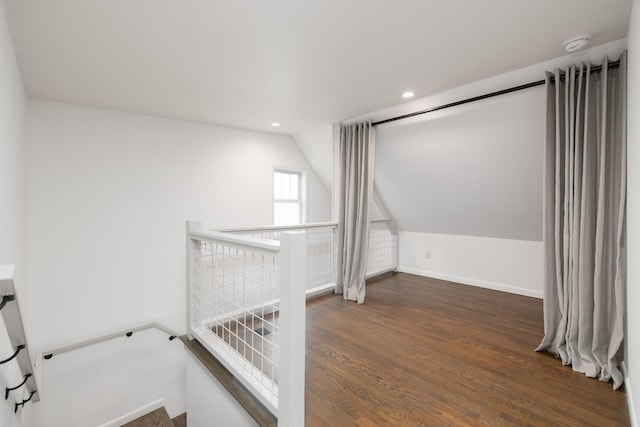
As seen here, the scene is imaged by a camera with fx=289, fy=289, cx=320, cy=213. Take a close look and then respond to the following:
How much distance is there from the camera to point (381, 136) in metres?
3.53

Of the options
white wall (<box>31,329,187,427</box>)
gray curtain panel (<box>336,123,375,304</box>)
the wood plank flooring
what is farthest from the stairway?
gray curtain panel (<box>336,123,375,304</box>)

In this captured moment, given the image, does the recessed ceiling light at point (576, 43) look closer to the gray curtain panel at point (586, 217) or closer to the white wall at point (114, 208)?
the gray curtain panel at point (586, 217)

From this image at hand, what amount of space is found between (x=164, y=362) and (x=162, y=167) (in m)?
2.29

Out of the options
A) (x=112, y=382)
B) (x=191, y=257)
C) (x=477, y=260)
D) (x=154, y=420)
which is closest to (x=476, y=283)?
(x=477, y=260)

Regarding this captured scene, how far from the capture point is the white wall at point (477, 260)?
351cm

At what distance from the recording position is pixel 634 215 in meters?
1.40

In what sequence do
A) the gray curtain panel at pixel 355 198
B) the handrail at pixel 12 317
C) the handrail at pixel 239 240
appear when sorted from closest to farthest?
1. the handrail at pixel 12 317
2. the handrail at pixel 239 240
3. the gray curtain panel at pixel 355 198

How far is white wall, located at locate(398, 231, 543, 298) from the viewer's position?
3508 millimetres

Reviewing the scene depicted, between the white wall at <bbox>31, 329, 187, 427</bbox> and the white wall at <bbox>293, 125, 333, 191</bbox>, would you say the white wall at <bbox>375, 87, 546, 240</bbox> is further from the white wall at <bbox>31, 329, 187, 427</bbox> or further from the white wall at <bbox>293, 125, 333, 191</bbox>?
the white wall at <bbox>31, 329, 187, 427</bbox>

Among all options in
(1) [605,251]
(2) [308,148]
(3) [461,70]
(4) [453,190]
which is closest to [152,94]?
(2) [308,148]

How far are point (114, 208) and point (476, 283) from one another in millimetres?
4507

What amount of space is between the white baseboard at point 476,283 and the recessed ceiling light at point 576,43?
2.73 metres

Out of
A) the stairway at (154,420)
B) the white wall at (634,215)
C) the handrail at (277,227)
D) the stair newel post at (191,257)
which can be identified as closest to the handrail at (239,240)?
the stair newel post at (191,257)

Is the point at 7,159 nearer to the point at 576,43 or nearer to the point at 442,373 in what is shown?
the point at 442,373
